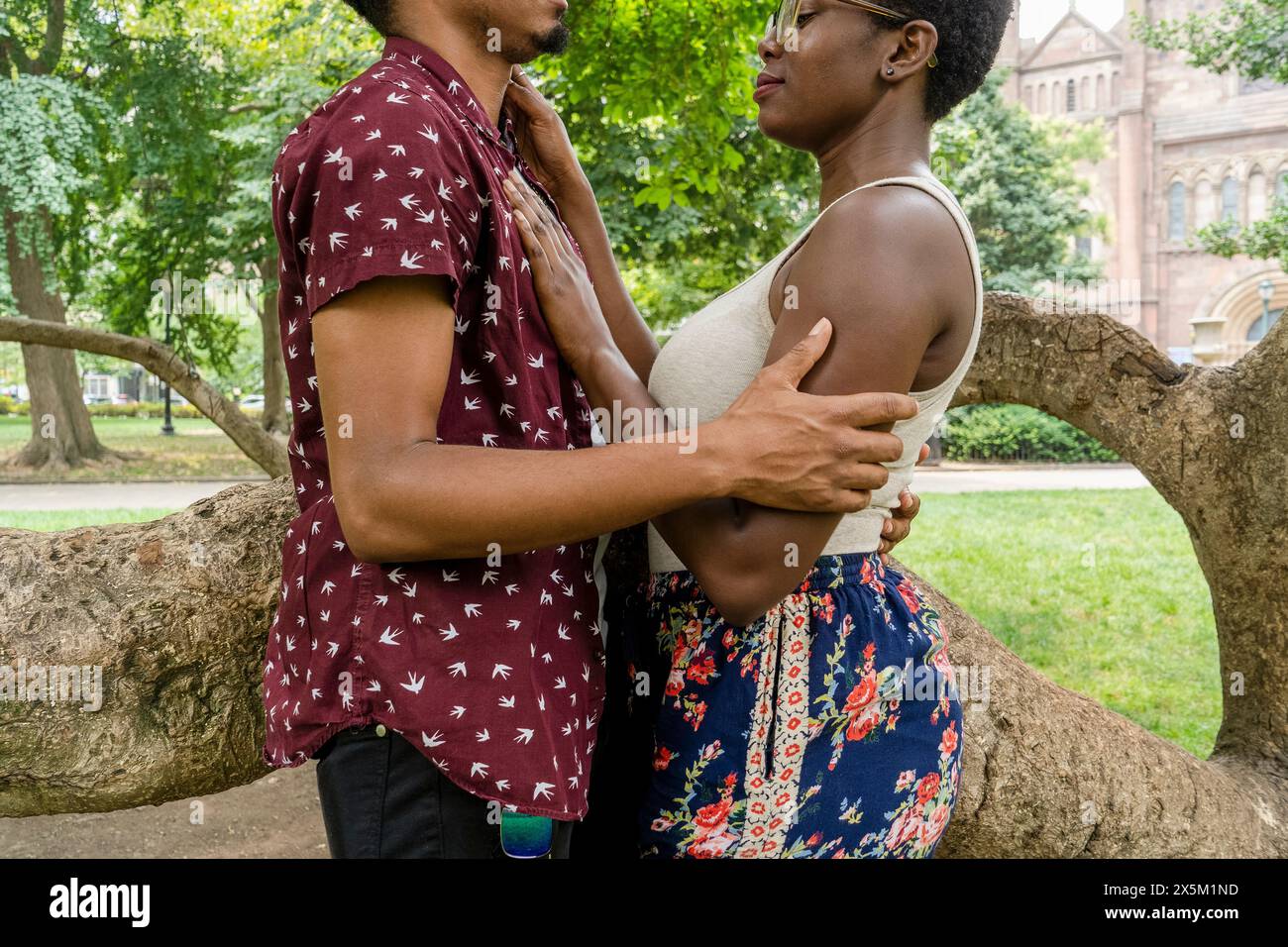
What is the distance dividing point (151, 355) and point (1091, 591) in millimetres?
8279

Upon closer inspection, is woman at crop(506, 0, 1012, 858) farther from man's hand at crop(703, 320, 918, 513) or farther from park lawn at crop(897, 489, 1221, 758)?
park lawn at crop(897, 489, 1221, 758)

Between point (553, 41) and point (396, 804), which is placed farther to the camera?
point (553, 41)

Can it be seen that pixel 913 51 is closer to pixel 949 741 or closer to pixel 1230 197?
pixel 949 741

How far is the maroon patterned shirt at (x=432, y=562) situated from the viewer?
1.34m

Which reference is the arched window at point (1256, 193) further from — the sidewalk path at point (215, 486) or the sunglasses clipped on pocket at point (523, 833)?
the sunglasses clipped on pocket at point (523, 833)

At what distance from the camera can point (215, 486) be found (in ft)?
52.7

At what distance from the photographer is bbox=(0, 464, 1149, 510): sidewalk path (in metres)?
13.3

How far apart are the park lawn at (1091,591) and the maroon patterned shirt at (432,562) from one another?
5.68 metres

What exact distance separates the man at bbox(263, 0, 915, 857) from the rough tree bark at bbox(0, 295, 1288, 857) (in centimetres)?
87

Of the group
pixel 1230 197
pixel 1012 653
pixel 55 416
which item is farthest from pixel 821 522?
pixel 1230 197

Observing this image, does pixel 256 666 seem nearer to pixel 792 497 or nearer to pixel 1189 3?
pixel 792 497

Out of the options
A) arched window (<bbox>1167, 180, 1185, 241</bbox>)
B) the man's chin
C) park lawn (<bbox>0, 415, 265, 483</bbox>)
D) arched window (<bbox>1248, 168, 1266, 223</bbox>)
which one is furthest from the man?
arched window (<bbox>1167, 180, 1185, 241</bbox>)
